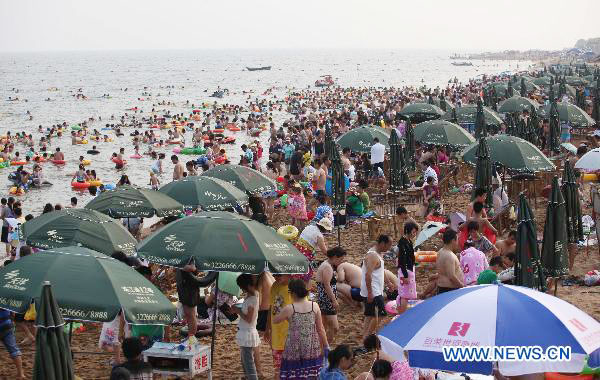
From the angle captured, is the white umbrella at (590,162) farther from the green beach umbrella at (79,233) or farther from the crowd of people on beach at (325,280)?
the green beach umbrella at (79,233)

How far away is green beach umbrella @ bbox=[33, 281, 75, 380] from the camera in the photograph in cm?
574

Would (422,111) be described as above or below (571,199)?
below

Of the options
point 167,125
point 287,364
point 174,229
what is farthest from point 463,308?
point 167,125

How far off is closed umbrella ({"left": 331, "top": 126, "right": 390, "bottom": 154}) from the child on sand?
41.1ft

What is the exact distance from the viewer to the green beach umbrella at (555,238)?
33.7 ft

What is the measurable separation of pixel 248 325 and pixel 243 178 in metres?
6.72

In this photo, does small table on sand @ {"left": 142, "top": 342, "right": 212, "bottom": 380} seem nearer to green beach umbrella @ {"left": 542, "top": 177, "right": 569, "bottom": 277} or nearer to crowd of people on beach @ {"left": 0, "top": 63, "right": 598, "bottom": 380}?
crowd of people on beach @ {"left": 0, "top": 63, "right": 598, "bottom": 380}

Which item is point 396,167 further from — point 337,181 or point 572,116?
point 572,116

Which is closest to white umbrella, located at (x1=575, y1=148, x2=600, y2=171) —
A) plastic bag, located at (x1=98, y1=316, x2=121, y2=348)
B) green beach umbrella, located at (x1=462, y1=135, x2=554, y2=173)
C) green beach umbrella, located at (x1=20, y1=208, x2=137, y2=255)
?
green beach umbrella, located at (x1=462, y1=135, x2=554, y2=173)

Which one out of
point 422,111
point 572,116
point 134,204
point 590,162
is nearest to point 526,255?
point 590,162

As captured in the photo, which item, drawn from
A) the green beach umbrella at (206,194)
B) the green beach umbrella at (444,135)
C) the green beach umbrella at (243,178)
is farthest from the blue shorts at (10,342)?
the green beach umbrella at (444,135)

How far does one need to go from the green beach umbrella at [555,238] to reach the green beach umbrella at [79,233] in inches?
217

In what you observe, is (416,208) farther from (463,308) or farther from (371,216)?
(463,308)

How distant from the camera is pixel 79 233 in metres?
9.80
